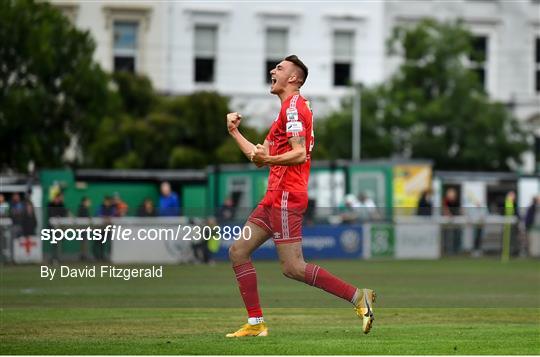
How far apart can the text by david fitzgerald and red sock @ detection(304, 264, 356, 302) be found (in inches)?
349

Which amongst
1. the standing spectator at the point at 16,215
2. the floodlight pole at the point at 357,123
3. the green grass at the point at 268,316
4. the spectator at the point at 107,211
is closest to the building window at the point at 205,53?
the floodlight pole at the point at 357,123

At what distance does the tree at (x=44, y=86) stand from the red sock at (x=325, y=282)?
1099 inches

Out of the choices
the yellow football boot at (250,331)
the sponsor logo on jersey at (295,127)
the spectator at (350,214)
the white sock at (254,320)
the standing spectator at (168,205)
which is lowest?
the spectator at (350,214)

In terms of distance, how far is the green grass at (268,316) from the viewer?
41.7 feet

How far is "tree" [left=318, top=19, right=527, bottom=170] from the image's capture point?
55031 mm

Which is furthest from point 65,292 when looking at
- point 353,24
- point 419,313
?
point 353,24

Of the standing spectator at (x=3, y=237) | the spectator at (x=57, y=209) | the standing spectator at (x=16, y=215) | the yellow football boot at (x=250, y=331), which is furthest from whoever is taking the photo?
the spectator at (x=57, y=209)

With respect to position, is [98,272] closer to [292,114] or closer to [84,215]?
[292,114]

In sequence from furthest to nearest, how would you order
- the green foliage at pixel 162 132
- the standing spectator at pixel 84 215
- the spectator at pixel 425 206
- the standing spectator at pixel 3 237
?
the green foliage at pixel 162 132, the spectator at pixel 425 206, the standing spectator at pixel 3 237, the standing spectator at pixel 84 215

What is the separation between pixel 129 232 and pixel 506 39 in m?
39.3

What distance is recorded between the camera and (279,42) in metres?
63.5

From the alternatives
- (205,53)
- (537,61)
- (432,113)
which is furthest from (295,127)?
(537,61)

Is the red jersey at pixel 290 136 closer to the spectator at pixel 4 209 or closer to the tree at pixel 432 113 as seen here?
the spectator at pixel 4 209

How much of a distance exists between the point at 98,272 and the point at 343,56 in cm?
4322
